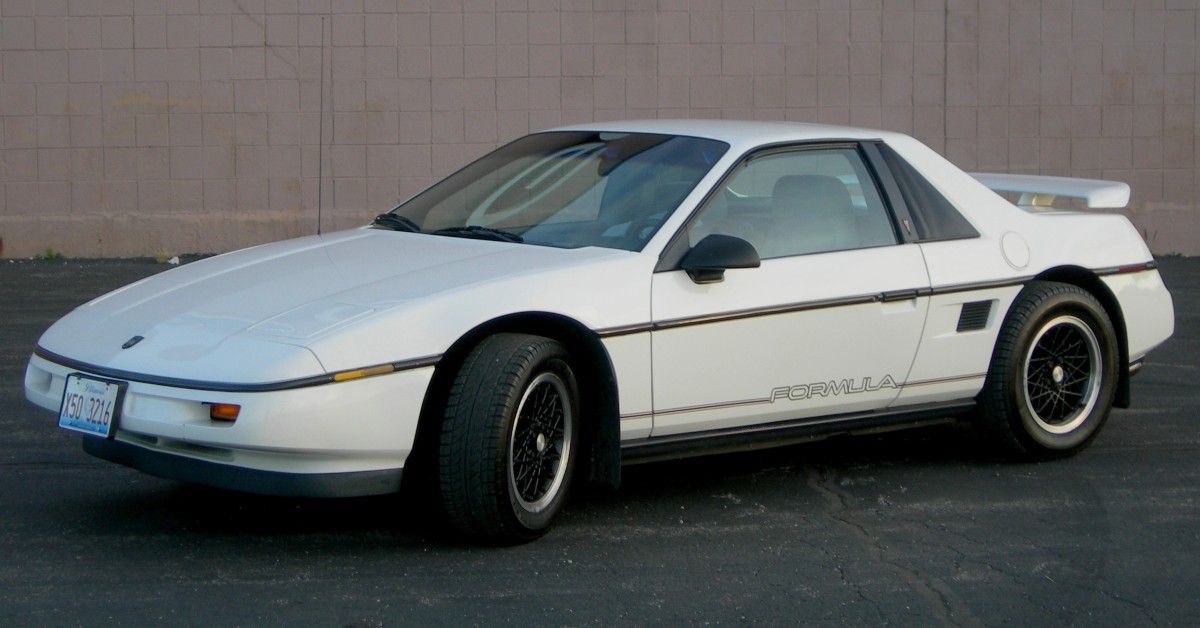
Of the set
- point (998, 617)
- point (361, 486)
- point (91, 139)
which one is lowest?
point (998, 617)

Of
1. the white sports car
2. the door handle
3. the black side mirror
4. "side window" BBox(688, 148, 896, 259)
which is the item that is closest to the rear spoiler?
the white sports car

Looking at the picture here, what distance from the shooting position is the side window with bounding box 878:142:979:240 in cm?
572

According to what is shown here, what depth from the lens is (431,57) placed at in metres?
12.7

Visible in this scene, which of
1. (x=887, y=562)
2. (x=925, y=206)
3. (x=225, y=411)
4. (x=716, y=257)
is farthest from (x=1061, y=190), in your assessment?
(x=225, y=411)

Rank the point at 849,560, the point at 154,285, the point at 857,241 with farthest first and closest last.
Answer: the point at 857,241 < the point at 154,285 < the point at 849,560

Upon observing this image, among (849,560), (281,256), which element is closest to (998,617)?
(849,560)

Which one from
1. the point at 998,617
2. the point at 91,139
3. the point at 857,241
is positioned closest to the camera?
the point at 998,617

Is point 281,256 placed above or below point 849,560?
above

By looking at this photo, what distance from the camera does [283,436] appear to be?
167 inches

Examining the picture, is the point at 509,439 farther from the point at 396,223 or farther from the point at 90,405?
the point at 396,223

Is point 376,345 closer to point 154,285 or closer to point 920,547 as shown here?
point 154,285

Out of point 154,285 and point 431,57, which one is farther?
point 431,57

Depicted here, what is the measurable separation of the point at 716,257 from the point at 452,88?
8.17 metres

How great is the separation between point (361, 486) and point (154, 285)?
4.24 ft
